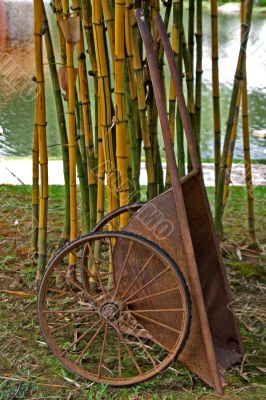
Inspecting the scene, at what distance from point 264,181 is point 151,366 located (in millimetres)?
2422

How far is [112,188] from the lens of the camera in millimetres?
2393

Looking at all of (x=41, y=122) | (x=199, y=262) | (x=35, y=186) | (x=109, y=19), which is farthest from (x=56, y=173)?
(x=199, y=262)

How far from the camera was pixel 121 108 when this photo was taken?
7.32 feet

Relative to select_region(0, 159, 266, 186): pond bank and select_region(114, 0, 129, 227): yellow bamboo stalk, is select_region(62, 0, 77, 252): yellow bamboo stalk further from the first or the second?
select_region(0, 159, 266, 186): pond bank

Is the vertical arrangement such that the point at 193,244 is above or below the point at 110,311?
above

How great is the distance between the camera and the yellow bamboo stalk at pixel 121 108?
2.10 m

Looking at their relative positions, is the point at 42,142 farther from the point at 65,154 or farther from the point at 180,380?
the point at 180,380

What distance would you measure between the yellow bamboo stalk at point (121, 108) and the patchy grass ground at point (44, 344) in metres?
0.51

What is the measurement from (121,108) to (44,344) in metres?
0.77

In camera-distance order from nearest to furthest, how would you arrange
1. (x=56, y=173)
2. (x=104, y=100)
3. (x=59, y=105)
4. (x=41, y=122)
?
(x=104, y=100), (x=41, y=122), (x=59, y=105), (x=56, y=173)

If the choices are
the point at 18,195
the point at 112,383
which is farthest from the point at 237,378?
the point at 18,195

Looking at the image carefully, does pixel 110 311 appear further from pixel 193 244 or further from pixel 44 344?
pixel 44 344

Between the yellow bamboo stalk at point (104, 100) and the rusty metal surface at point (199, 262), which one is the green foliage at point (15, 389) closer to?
the rusty metal surface at point (199, 262)

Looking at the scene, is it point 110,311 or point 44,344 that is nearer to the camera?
point 110,311
